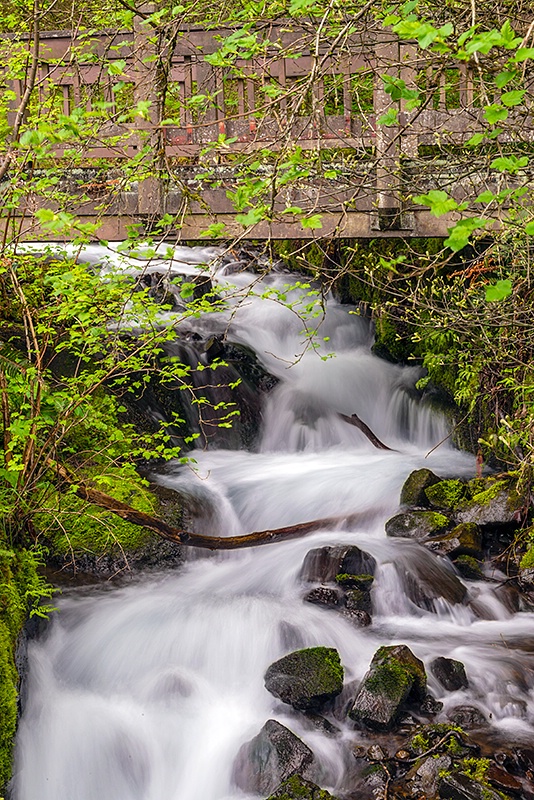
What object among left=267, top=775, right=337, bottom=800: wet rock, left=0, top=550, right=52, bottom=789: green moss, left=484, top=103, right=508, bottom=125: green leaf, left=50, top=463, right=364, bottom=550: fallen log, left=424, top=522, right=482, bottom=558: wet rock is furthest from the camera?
left=424, top=522, right=482, bottom=558: wet rock

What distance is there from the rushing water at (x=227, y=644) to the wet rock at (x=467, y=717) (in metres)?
0.09

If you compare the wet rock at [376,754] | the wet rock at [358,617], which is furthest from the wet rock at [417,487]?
the wet rock at [376,754]

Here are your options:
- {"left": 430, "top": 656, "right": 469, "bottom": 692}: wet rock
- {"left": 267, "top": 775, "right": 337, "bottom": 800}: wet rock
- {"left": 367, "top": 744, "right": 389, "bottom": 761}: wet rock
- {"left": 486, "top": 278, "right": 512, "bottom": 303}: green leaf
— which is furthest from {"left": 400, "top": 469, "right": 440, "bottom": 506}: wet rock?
{"left": 486, "top": 278, "right": 512, "bottom": 303}: green leaf

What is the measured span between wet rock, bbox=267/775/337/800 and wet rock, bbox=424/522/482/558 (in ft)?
9.39

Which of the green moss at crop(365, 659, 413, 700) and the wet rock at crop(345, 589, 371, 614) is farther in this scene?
the wet rock at crop(345, 589, 371, 614)

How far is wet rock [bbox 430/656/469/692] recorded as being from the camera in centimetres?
509

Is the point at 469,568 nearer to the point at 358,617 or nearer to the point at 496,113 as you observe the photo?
the point at 358,617

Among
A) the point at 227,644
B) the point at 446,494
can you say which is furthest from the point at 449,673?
the point at 446,494

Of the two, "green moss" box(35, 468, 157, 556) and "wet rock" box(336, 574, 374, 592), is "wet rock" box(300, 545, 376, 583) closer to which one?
"wet rock" box(336, 574, 374, 592)

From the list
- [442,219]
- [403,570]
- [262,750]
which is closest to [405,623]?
[403,570]

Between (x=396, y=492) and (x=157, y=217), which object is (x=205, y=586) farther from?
(x=157, y=217)

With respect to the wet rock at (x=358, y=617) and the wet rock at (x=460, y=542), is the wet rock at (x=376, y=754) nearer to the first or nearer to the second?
the wet rock at (x=358, y=617)

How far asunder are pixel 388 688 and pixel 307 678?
0.52 meters

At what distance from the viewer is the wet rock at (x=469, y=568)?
6.41 metres
